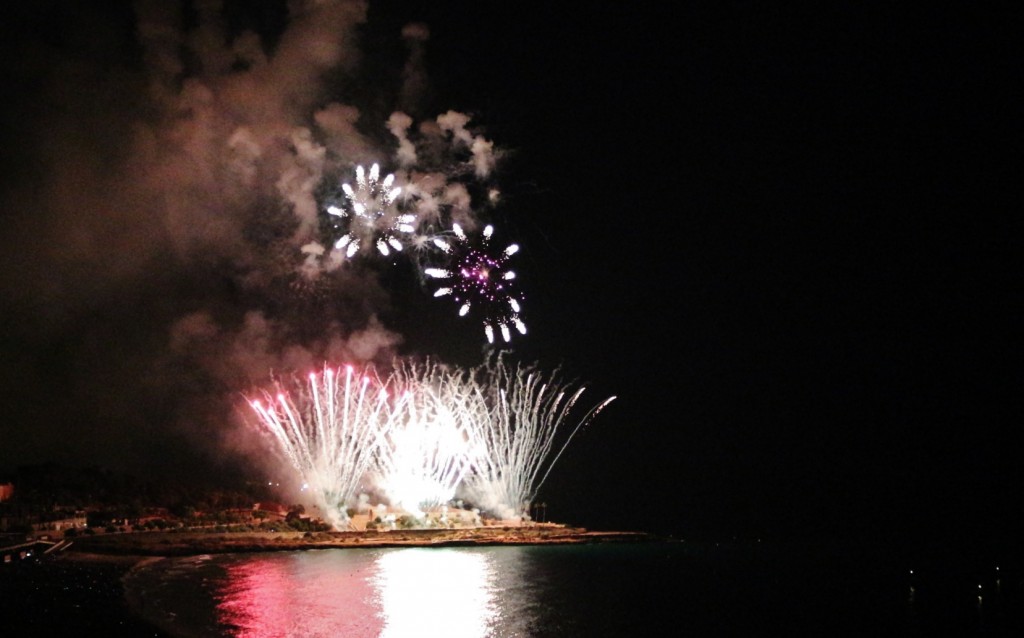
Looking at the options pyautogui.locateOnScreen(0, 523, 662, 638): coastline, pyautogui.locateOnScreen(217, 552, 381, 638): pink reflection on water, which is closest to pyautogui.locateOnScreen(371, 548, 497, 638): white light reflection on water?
pyautogui.locateOnScreen(217, 552, 381, 638): pink reflection on water

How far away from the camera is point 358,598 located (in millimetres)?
23156

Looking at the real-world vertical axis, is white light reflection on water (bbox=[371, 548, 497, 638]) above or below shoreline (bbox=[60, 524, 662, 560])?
below

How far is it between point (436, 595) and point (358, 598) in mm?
2290

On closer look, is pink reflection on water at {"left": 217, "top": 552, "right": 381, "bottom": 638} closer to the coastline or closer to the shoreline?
the coastline

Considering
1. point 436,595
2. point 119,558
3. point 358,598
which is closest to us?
point 358,598

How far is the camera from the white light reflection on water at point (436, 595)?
19.2 meters

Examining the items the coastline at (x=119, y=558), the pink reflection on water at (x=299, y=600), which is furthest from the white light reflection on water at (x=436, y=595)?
the coastline at (x=119, y=558)

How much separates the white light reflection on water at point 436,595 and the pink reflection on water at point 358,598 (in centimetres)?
2

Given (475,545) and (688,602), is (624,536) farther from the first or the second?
(688,602)

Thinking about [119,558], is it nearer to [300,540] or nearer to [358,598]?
[300,540]

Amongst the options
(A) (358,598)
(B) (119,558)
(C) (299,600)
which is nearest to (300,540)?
(B) (119,558)

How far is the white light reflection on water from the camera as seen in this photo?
1925cm

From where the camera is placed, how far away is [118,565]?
30.5m

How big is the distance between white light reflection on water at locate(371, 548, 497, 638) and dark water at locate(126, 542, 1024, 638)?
1.9 inches
